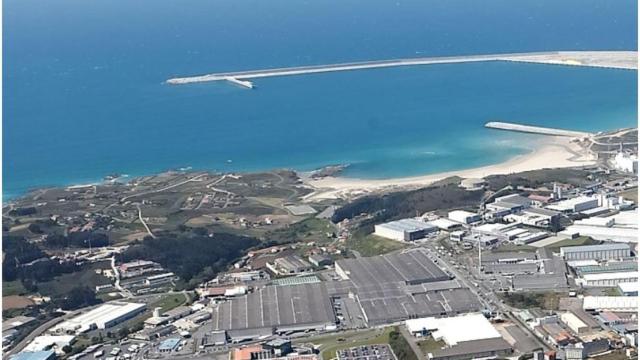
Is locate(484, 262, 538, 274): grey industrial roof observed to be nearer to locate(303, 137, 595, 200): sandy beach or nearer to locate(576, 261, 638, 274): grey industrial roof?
locate(576, 261, 638, 274): grey industrial roof

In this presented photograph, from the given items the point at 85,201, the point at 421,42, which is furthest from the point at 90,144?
the point at 421,42

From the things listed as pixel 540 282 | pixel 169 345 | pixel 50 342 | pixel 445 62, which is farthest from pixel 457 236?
pixel 445 62

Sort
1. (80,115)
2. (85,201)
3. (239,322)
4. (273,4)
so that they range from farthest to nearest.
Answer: (273,4) → (80,115) → (85,201) → (239,322)

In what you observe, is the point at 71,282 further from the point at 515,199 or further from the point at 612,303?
the point at 612,303

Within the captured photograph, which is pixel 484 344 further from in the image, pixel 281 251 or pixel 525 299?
pixel 281 251

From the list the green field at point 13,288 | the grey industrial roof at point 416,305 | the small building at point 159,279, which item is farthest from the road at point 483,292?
the green field at point 13,288

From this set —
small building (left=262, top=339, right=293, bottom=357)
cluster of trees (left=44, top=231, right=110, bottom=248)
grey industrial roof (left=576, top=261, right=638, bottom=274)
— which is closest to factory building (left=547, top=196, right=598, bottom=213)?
grey industrial roof (left=576, top=261, right=638, bottom=274)
